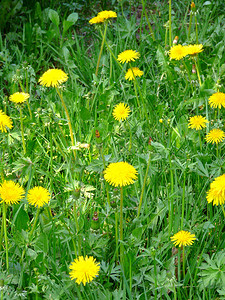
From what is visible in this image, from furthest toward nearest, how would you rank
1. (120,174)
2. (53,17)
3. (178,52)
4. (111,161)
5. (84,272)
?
(53,17) < (178,52) < (111,161) < (120,174) < (84,272)

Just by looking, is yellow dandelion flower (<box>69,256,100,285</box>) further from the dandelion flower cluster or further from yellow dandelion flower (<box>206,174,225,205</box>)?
the dandelion flower cluster

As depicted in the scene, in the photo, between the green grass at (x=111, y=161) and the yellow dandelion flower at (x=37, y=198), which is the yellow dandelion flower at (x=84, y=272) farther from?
the yellow dandelion flower at (x=37, y=198)

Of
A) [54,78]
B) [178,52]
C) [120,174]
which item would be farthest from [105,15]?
[120,174]

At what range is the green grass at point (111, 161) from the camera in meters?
1.57

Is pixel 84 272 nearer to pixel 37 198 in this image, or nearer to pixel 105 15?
pixel 37 198

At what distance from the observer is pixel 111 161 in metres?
1.75

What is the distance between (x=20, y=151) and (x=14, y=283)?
91 centimetres

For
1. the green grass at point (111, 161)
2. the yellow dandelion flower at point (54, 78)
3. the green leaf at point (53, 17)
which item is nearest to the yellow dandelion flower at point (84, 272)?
the green grass at point (111, 161)

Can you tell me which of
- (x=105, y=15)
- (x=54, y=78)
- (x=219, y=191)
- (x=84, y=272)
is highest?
(x=105, y=15)

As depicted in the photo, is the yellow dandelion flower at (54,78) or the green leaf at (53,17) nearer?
the yellow dandelion flower at (54,78)

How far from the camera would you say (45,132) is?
2.43 m

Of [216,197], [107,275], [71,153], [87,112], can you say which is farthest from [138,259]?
[87,112]

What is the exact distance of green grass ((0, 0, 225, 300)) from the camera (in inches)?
61.7

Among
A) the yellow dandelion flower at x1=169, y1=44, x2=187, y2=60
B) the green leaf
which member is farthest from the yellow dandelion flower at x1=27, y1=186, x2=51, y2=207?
the green leaf
